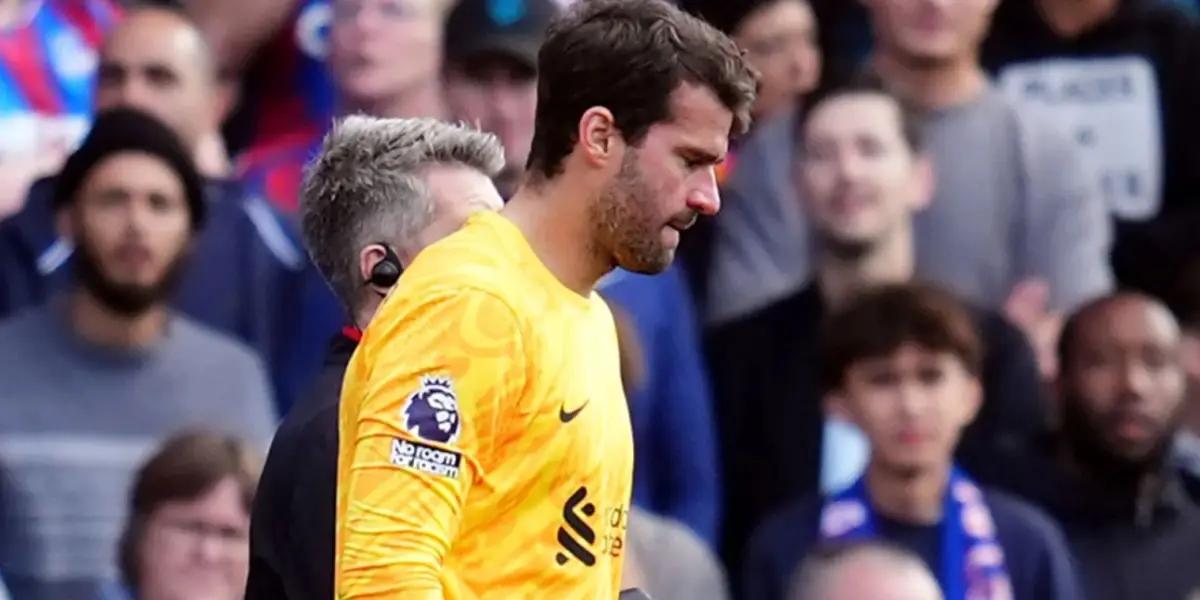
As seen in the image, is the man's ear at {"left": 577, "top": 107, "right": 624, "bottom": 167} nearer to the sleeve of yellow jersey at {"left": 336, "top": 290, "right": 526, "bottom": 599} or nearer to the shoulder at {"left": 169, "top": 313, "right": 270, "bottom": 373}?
the sleeve of yellow jersey at {"left": 336, "top": 290, "right": 526, "bottom": 599}

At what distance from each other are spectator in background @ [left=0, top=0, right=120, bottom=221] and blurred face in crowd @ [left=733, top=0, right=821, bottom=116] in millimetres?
1807

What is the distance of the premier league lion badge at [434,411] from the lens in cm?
345

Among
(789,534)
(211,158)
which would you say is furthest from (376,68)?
(789,534)

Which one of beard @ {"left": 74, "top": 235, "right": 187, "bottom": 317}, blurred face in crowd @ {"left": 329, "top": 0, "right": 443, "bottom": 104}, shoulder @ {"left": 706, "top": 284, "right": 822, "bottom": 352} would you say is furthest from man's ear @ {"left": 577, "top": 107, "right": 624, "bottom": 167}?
blurred face in crowd @ {"left": 329, "top": 0, "right": 443, "bottom": 104}

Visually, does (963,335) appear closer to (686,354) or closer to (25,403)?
(686,354)

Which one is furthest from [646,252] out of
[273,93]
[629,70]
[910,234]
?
[273,93]

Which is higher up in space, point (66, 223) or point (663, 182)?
point (663, 182)

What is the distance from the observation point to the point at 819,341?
7.19m

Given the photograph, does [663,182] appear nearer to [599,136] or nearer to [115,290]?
[599,136]

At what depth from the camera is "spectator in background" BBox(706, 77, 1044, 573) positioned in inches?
285

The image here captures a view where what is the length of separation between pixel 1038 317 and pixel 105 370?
98.3 inches

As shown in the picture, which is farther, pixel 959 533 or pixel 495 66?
pixel 495 66

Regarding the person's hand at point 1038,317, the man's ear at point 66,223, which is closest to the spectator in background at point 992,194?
the person's hand at point 1038,317

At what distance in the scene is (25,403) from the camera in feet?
21.8
